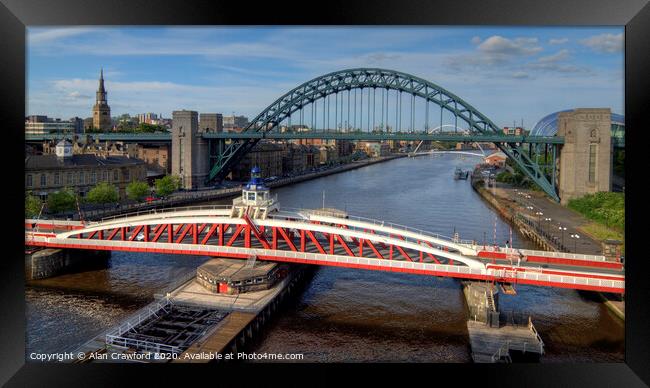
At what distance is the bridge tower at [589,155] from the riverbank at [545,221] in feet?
3.69

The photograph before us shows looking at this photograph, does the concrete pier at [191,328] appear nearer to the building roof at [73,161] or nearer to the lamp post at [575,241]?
the lamp post at [575,241]

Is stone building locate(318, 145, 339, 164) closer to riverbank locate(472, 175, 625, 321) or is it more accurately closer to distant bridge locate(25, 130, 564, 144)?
distant bridge locate(25, 130, 564, 144)

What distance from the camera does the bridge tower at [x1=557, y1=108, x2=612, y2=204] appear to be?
21.2m

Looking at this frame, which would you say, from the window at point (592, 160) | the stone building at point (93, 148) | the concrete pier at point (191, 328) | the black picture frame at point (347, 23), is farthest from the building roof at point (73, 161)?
the window at point (592, 160)

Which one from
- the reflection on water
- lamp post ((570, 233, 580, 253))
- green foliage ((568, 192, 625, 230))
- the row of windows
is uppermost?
the row of windows

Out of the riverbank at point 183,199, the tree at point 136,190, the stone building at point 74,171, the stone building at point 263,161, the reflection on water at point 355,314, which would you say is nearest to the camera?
the reflection on water at point 355,314

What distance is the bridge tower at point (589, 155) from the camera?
21.2 meters

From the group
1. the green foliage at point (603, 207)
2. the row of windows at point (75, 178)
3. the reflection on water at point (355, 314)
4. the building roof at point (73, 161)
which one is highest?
the building roof at point (73, 161)

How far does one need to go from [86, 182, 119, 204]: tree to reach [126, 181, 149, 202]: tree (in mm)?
1056

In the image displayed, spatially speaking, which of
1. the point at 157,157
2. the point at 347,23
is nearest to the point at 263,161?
the point at 157,157

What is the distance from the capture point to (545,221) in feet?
59.6

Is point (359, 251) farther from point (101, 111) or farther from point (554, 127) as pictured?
point (101, 111)

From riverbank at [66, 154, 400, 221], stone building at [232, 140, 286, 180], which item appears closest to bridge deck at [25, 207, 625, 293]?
riverbank at [66, 154, 400, 221]

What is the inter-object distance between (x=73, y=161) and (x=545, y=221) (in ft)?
54.8
